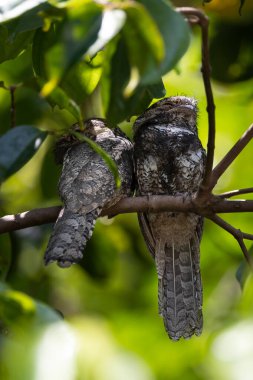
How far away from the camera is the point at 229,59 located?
411cm

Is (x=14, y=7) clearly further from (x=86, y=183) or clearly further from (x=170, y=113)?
(x=170, y=113)

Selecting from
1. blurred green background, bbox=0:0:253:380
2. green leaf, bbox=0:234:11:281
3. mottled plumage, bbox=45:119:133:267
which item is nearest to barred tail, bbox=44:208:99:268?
mottled plumage, bbox=45:119:133:267

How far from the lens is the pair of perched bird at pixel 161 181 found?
11.4 ft

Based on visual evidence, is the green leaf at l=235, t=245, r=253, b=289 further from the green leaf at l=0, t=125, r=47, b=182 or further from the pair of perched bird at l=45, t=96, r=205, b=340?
the green leaf at l=0, t=125, r=47, b=182

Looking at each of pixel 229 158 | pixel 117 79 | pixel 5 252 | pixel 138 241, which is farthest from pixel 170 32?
pixel 138 241

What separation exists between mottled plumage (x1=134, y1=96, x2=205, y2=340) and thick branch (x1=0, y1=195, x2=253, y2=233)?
2.09 feet

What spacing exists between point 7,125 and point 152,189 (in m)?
0.85

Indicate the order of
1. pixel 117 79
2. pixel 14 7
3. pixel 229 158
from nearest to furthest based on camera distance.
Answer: pixel 117 79 → pixel 14 7 → pixel 229 158

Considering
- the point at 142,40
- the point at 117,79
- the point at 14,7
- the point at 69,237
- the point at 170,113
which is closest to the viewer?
the point at 142,40

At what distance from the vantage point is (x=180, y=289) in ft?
13.5

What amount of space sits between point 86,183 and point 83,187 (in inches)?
1.4

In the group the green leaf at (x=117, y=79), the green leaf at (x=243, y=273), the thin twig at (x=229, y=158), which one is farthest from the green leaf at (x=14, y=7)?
the green leaf at (x=243, y=273)

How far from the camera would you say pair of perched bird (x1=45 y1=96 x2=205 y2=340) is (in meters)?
3.49

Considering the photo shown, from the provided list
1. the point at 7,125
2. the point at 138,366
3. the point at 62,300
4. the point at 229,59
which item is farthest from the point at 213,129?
the point at 62,300
